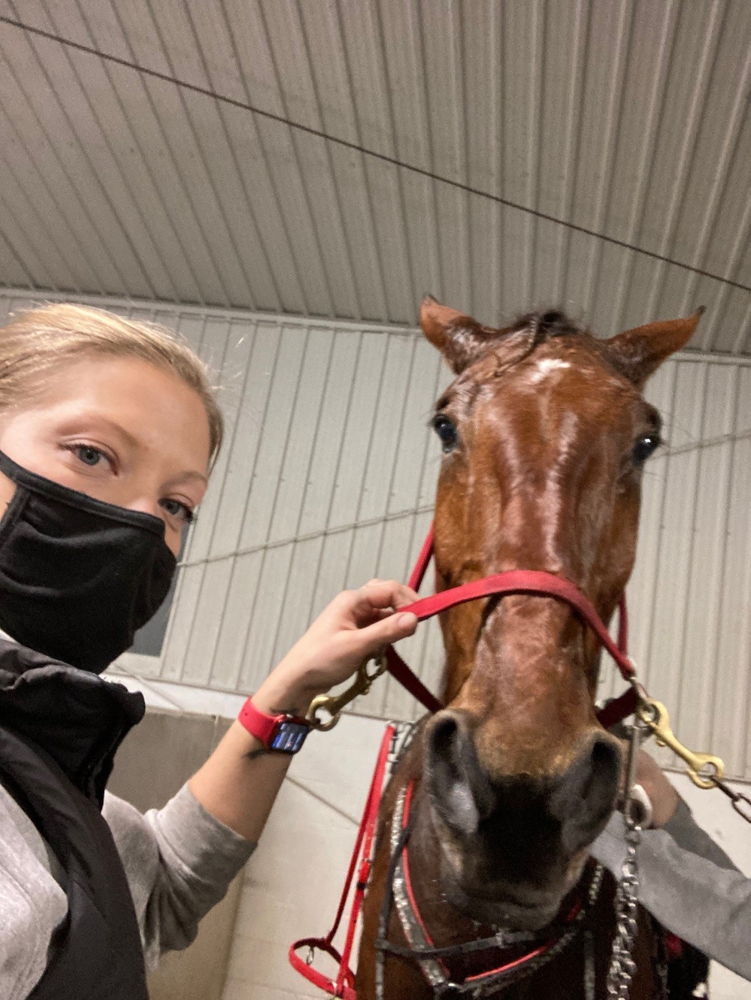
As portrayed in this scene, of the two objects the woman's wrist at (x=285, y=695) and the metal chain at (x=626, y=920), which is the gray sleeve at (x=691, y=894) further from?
the woman's wrist at (x=285, y=695)

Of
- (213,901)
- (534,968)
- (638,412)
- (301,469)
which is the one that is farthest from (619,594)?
(301,469)

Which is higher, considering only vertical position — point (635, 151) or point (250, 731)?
point (635, 151)

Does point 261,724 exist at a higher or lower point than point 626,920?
higher

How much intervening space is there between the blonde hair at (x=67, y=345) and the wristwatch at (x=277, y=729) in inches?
20.3

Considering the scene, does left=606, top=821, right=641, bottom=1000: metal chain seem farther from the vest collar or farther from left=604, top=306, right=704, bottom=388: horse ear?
left=604, top=306, right=704, bottom=388: horse ear

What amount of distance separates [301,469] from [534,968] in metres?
3.72

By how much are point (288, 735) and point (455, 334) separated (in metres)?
1.08

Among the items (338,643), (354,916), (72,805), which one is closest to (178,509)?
(338,643)

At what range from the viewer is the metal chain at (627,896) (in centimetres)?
107

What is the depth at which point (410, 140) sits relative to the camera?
3443mm

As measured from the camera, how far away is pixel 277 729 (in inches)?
42.5

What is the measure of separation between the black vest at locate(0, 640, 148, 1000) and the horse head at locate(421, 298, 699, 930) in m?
0.41

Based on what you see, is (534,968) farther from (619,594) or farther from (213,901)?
(619,594)

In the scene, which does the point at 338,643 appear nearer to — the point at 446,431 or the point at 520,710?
the point at 520,710
